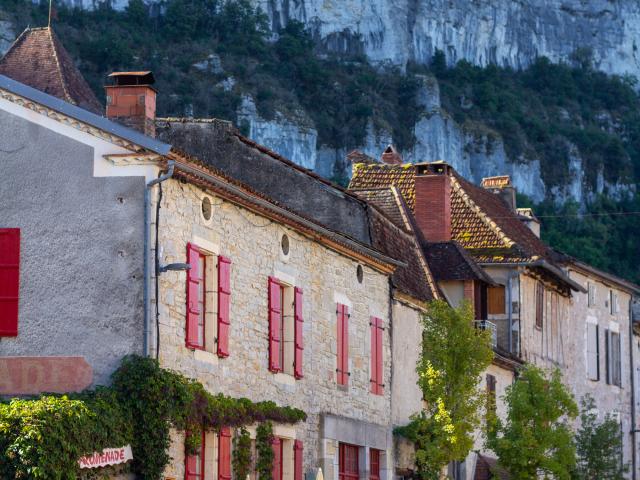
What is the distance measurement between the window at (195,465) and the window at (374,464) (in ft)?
23.8

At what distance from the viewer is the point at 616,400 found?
49344 mm

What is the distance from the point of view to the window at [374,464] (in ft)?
97.1

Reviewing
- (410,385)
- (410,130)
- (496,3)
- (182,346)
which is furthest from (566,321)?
(496,3)

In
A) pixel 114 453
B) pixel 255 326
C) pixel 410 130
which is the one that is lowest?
pixel 114 453

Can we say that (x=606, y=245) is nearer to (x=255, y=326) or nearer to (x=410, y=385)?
(x=410, y=385)

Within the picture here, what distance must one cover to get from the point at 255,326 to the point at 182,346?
2.79 metres

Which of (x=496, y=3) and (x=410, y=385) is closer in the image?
(x=410, y=385)

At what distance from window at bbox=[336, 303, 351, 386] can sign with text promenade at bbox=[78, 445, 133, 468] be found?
794 cm

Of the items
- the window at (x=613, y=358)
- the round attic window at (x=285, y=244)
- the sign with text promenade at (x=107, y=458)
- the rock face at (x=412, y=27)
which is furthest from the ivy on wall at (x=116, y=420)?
the rock face at (x=412, y=27)

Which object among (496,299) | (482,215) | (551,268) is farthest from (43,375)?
(482,215)

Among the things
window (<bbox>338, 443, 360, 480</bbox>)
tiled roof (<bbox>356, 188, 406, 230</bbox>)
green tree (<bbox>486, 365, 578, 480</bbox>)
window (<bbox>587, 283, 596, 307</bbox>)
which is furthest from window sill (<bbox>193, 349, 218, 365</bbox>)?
window (<bbox>587, 283, 596, 307</bbox>)

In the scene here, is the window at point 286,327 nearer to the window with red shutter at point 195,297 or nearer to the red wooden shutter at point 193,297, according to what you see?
the window with red shutter at point 195,297

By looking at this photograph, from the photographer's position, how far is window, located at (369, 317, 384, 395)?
97.8 feet

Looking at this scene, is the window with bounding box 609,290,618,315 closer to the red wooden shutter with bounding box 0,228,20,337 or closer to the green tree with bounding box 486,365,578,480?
the green tree with bounding box 486,365,578,480
